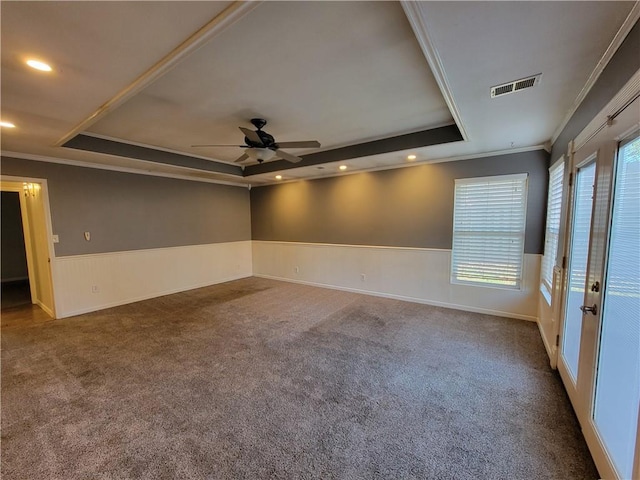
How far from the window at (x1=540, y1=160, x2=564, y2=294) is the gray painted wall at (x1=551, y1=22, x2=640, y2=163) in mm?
712

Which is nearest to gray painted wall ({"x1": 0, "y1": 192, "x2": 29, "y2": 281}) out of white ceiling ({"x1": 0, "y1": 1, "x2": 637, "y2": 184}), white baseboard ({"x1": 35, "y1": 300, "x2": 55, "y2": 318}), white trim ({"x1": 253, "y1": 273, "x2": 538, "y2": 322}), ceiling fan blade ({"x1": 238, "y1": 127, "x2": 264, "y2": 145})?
white baseboard ({"x1": 35, "y1": 300, "x2": 55, "y2": 318})

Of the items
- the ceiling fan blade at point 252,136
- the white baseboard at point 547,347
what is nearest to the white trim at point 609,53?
the white baseboard at point 547,347

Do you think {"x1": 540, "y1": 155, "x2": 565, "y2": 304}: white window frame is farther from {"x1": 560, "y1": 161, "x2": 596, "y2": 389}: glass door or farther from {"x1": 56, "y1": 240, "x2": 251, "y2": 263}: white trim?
{"x1": 56, "y1": 240, "x2": 251, "y2": 263}: white trim

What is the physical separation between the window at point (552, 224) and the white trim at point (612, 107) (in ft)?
3.02

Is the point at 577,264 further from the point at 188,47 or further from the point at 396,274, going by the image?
the point at 188,47

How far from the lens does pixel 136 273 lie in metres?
5.02

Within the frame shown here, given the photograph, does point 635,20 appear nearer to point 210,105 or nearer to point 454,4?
point 454,4

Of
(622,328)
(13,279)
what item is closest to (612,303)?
(622,328)

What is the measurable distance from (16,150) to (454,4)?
206 inches

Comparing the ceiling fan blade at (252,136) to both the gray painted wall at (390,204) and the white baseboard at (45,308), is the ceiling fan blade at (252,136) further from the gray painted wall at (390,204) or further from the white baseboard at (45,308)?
the white baseboard at (45,308)

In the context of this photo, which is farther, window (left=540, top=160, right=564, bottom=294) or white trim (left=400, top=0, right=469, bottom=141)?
window (left=540, top=160, right=564, bottom=294)

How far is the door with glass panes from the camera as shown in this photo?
1319 mm

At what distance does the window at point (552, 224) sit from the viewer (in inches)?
117

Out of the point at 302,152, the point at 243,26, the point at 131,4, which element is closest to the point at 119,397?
the point at 131,4
